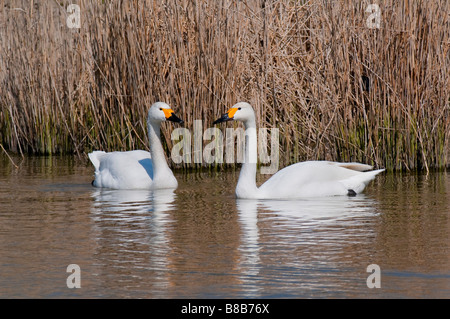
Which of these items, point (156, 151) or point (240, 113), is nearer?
point (240, 113)

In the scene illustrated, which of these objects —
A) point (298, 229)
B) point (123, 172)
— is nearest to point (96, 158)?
point (123, 172)

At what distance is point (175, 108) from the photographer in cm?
1277

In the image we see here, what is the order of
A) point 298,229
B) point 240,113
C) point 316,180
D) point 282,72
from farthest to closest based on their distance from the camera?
point 282,72 → point 240,113 → point 316,180 → point 298,229

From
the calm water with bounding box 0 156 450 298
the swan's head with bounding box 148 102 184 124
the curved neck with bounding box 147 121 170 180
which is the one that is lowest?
the calm water with bounding box 0 156 450 298

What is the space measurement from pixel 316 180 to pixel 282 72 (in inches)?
121

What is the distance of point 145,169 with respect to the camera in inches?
460

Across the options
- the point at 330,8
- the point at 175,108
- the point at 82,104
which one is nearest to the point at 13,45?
the point at 82,104

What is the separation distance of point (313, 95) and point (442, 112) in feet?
5.38

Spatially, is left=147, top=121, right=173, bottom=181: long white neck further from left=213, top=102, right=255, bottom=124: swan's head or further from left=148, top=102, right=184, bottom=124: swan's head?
left=213, top=102, right=255, bottom=124: swan's head

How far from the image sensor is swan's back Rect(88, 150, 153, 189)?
1134 centimetres

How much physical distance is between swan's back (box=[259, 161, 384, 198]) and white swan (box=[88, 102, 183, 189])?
149 cm

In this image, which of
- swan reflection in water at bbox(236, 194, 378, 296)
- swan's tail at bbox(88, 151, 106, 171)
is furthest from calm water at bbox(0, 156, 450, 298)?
swan's tail at bbox(88, 151, 106, 171)

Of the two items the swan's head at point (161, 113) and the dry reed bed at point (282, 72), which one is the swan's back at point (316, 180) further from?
the swan's head at point (161, 113)

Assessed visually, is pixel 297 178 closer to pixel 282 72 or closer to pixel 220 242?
pixel 220 242
